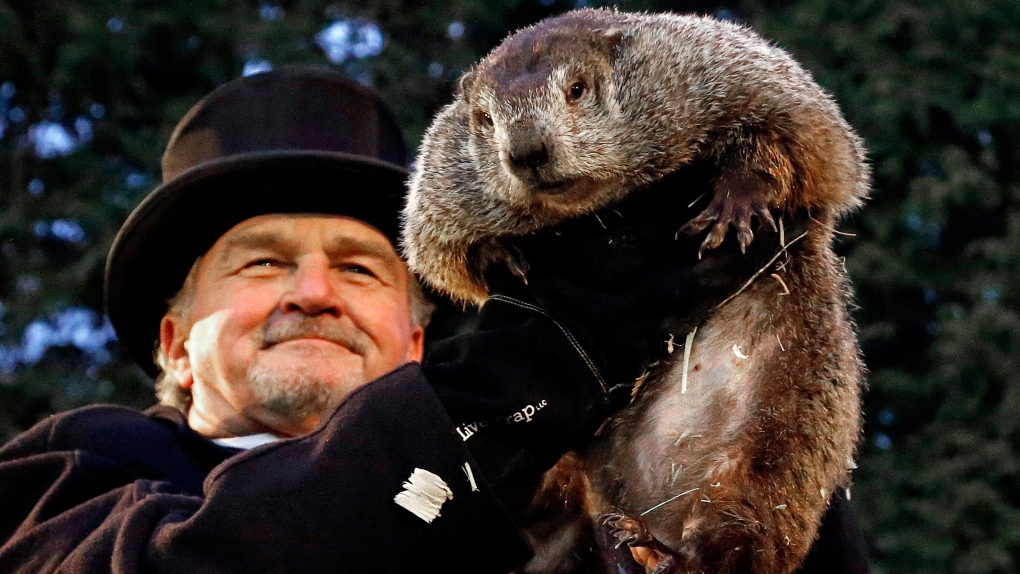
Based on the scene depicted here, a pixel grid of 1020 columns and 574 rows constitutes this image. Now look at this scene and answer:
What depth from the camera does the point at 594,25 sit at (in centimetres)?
284

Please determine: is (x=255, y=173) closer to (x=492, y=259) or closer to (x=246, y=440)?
(x=246, y=440)

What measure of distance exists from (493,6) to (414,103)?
1.25 m

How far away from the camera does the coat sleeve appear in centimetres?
198

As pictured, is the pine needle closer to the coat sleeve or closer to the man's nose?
the coat sleeve

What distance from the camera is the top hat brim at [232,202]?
3.24 m

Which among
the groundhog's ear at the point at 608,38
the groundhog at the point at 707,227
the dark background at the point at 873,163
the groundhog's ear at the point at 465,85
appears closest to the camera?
the groundhog at the point at 707,227

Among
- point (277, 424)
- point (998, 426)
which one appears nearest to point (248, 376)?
point (277, 424)

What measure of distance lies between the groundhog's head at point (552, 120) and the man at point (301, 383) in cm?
23

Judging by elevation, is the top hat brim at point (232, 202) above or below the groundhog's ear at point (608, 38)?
below

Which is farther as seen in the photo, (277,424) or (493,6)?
(493,6)

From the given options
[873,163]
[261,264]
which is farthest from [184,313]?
[873,163]

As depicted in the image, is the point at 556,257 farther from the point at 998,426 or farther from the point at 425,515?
the point at 998,426

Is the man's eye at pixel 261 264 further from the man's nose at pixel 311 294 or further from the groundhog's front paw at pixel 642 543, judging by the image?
the groundhog's front paw at pixel 642 543

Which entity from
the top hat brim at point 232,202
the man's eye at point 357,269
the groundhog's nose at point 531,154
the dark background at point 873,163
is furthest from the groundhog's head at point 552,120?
the dark background at point 873,163
